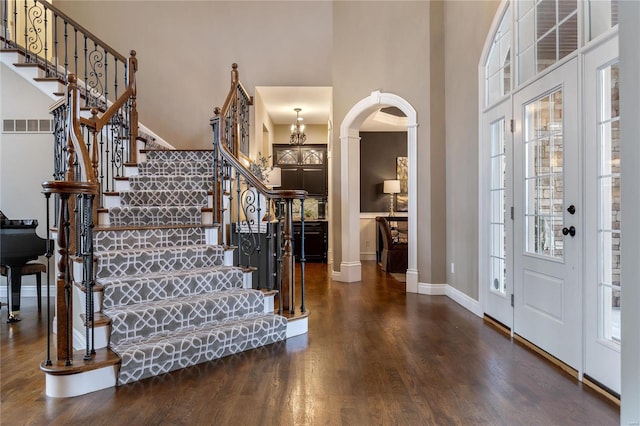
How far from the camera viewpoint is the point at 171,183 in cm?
486

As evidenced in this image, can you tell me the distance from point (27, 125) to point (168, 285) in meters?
3.78

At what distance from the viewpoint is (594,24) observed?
2.61 meters

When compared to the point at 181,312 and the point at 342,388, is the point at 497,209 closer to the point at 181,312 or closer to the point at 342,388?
the point at 342,388

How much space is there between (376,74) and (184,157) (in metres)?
3.01

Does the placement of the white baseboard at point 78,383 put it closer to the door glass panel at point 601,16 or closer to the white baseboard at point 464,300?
the white baseboard at point 464,300

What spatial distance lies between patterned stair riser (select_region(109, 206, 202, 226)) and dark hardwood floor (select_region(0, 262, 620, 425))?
1.25m

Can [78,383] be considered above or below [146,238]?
below

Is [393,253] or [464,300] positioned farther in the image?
[393,253]

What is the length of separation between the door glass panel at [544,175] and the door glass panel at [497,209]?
0.47 m

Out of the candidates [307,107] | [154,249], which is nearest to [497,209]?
[154,249]

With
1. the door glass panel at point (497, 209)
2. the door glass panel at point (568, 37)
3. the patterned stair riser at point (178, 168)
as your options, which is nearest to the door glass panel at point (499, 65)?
the door glass panel at point (497, 209)

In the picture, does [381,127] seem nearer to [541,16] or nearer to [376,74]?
[376,74]

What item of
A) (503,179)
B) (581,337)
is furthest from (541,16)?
(581,337)

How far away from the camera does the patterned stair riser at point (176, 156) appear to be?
207 inches
